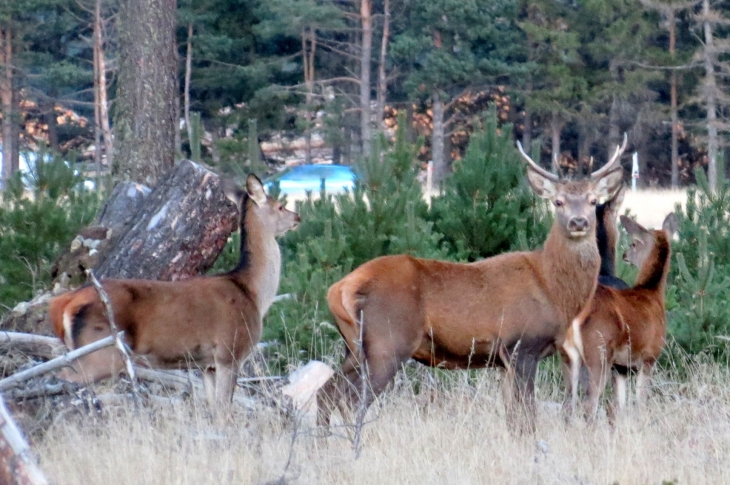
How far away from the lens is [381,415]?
6.60 metres

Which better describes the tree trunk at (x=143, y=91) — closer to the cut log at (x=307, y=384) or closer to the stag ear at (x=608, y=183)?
the cut log at (x=307, y=384)

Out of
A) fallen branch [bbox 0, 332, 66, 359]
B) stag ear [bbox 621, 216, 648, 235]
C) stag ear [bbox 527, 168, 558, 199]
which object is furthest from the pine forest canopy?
stag ear [bbox 527, 168, 558, 199]

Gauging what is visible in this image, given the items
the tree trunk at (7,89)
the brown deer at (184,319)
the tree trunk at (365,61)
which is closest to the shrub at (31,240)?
the brown deer at (184,319)

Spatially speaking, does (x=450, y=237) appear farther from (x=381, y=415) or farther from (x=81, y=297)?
(x=81, y=297)

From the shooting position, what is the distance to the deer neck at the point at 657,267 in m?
7.76

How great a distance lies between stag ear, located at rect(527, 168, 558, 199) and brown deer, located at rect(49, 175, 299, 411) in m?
1.95

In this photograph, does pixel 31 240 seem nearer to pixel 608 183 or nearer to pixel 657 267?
pixel 608 183

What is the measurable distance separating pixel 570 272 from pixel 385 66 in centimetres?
3303

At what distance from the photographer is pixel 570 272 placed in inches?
269

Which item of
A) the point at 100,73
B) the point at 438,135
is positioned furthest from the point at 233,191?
the point at 438,135

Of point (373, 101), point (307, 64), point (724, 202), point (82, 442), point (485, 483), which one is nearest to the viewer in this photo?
point (485, 483)

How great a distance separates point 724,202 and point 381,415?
5730mm

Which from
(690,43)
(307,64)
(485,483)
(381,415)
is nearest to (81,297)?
(381,415)

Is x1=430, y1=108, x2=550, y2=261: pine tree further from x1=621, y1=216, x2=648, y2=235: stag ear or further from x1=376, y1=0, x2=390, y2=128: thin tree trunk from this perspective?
x1=376, y1=0, x2=390, y2=128: thin tree trunk
